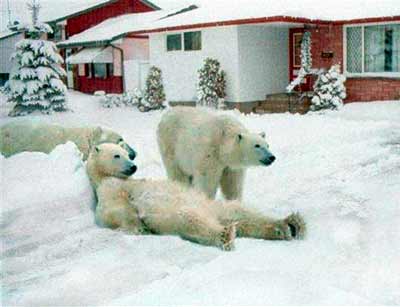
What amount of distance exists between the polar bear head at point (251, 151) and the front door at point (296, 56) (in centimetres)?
753

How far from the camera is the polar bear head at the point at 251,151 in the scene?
3.11 meters

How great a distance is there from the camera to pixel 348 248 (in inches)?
94.2

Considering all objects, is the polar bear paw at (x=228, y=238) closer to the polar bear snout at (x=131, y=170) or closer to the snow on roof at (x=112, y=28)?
the polar bear snout at (x=131, y=170)

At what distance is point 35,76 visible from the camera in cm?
504

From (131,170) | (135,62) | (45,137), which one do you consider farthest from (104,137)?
(135,62)

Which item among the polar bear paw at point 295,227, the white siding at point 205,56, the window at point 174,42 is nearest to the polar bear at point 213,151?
the polar bear paw at point 295,227

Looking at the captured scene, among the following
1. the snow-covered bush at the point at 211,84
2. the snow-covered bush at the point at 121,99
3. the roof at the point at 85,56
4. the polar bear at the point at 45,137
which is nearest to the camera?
the polar bear at the point at 45,137

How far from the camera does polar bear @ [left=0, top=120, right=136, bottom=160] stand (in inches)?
154

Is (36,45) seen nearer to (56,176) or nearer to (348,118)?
(56,176)

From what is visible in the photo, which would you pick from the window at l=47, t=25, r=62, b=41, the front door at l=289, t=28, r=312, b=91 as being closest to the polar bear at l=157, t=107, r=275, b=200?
the window at l=47, t=25, r=62, b=41

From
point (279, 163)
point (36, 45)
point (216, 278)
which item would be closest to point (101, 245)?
point (216, 278)

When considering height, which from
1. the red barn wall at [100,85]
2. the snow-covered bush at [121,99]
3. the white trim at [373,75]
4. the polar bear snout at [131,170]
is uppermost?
the white trim at [373,75]

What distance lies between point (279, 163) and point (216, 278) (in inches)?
125

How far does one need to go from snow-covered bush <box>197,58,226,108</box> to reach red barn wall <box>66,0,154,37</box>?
4.47 ft
